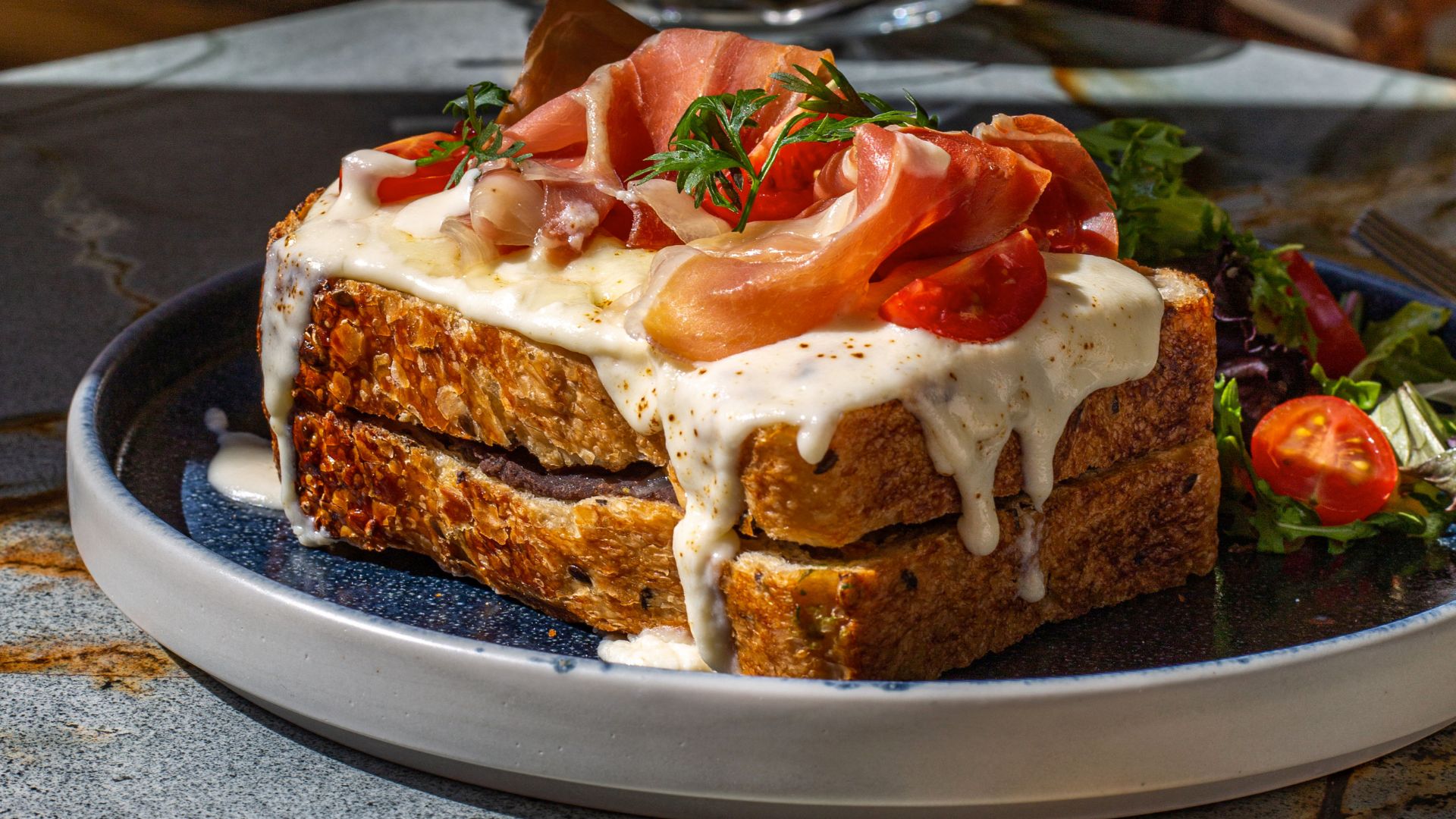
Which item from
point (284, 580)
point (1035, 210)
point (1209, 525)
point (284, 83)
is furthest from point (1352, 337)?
point (284, 83)

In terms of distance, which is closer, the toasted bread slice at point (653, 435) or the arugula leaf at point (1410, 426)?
the toasted bread slice at point (653, 435)

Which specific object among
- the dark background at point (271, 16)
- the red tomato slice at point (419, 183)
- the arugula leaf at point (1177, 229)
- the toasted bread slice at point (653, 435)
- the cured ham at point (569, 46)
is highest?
the cured ham at point (569, 46)

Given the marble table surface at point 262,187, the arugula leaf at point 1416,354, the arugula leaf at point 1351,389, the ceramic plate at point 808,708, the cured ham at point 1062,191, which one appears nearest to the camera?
the ceramic plate at point 808,708

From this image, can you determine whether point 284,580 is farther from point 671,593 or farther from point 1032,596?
point 1032,596

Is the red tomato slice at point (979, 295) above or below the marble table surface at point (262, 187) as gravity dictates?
above

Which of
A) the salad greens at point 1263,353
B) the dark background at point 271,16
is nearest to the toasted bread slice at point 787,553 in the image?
the salad greens at point 1263,353

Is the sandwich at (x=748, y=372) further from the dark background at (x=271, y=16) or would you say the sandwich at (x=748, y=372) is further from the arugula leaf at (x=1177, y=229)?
the dark background at (x=271, y=16)

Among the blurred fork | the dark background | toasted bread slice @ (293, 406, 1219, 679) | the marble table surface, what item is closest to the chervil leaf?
Answer: toasted bread slice @ (293, 406, 1219, 679)

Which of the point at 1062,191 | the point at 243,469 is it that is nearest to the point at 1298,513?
the point at 1062,191

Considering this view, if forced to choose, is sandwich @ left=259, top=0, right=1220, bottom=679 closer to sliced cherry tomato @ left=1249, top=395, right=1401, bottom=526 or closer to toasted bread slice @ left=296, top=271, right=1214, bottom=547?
toasted bread slice @ left=296, top=271, right=1214, bottom=547
